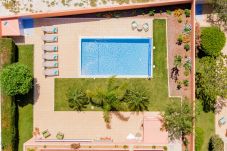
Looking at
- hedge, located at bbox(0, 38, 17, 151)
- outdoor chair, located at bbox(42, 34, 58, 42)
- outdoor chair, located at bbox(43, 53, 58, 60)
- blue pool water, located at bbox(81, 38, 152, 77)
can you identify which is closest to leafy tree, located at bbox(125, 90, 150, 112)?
blue pool water, located at bbox(81, 38, 152, 77)

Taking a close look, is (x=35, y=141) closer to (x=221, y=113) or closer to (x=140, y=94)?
(x=140, y=94)

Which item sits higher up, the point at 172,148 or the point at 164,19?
the point at 164,19

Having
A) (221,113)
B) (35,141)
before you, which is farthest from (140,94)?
(35,141)

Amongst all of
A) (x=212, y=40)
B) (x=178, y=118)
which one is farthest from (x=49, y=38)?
(x=212, y=40)

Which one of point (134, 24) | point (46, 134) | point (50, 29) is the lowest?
point (46, 134)

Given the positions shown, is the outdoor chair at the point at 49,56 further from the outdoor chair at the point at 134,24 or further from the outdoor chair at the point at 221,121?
the outdoor chair at the point at 221,121

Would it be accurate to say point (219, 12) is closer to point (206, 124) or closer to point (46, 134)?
point (206, 124)

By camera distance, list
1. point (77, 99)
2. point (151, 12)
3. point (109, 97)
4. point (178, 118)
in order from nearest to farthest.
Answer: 1. point (178, 118)
2. point (109, 97)
3. point (77, 99)
4. point (151, 12)
